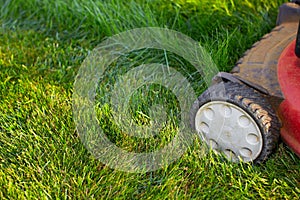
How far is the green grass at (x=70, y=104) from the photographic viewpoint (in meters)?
1.41

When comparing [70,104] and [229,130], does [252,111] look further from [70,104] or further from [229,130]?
[70,104]

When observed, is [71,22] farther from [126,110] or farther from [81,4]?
[126,110]

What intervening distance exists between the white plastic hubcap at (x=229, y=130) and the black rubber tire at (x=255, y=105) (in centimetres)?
1

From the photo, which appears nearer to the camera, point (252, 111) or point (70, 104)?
point (252, 111)

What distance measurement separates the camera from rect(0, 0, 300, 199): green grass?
1406 mm

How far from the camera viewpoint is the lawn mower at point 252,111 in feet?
4.66

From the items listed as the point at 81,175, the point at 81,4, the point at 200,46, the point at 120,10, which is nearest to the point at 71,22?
the point at 81,4

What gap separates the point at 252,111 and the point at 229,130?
0.09 meters

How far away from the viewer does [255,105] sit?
143 centimetres

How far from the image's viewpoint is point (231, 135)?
4.85ft

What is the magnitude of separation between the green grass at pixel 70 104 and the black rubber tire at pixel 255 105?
0.24ft

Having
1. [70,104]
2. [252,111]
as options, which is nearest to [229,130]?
[252,111]

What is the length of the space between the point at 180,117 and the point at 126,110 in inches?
6.6

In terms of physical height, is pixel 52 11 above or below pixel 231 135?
above
